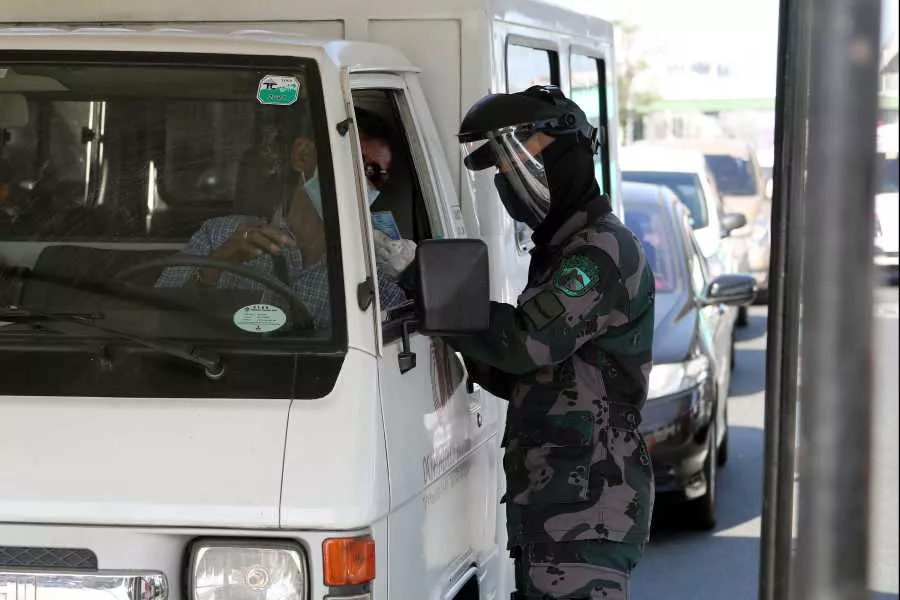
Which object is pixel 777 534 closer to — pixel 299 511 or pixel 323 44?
pixel 299 511

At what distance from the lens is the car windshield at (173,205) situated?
11.4 feet

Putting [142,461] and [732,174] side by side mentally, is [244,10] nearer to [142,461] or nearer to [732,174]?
[142,461]

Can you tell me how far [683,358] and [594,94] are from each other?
6.59 ft

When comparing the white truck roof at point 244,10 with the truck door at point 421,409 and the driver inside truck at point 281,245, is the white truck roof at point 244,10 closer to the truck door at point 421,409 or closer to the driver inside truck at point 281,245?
the truck door at point 421,409

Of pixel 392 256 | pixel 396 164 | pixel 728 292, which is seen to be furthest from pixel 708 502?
pixel 392 256

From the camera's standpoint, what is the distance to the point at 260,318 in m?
3.47

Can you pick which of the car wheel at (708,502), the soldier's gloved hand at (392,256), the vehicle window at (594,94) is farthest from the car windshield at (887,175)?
the car wheel at (708,502)

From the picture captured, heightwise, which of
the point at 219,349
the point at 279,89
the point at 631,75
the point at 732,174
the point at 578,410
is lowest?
the point at 578,410

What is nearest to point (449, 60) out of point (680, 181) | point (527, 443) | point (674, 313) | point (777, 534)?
point (527, 443)

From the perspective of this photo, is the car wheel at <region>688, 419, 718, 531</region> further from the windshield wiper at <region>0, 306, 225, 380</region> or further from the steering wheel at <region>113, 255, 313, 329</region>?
the windshield wiper at <region>0, 306, 225, 380</region>

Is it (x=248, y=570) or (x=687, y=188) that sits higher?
(x=687, y=188)

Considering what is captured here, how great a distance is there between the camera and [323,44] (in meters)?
3.72

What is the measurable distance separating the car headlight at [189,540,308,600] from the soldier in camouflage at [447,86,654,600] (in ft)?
2.88

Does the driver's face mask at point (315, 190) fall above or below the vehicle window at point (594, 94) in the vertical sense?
below
